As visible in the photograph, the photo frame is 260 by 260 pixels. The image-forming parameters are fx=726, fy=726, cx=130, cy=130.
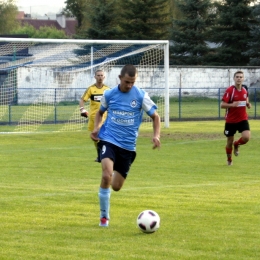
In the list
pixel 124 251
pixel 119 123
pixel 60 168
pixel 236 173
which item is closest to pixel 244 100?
pixel 236 173

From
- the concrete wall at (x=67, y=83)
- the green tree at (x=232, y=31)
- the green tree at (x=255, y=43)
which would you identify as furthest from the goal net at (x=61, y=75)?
the green tree at (x=232, y=31)

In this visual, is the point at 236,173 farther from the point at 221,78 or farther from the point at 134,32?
the point at 134,32

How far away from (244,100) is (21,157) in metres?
5.67

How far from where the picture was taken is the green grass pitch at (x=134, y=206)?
738 centimetres

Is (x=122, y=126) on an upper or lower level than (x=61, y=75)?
lower

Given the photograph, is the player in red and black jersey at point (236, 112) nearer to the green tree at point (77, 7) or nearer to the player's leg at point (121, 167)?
the player's leg at point (121, 167)

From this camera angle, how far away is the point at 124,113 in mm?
8969

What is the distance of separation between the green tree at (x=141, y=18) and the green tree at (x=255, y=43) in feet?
29.1

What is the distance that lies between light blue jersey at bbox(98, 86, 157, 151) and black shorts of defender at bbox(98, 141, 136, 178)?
0.17 feet

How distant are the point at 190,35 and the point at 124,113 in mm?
47733

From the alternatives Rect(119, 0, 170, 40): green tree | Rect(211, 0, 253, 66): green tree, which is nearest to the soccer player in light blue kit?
Rect(211, 0, 253, 66): green tree

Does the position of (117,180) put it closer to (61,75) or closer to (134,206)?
(134,206)

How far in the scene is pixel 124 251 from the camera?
23.9 ft

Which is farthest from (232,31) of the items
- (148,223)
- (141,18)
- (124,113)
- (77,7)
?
(148,223)
